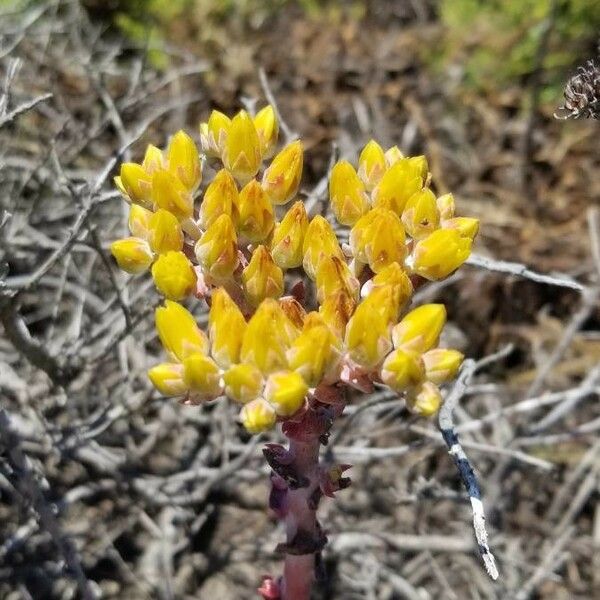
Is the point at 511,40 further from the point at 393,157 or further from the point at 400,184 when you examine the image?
the point at 400,184


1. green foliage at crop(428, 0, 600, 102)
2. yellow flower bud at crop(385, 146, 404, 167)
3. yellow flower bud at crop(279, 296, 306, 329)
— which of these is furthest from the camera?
green foliage at crop(428, 0, 600, 102)

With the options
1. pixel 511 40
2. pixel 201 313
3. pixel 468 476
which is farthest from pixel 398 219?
pixel 511 40

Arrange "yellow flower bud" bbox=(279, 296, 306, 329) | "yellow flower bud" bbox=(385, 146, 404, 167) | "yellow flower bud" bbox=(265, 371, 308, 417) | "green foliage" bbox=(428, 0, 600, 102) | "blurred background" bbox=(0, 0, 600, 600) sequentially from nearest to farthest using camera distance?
1. "yellow flower bud" bbox=(265, 371, 308, 417)
2. "yellow flower bud" bbox=(279, 296, 306, 329)
3. "yellow flower bud" bbox=(385, 146, 404, 167)
4. "blurred background" bbox=(0, 0, 600, 600)
5. "green foliage" bbox=(428, 0, 600, 102)

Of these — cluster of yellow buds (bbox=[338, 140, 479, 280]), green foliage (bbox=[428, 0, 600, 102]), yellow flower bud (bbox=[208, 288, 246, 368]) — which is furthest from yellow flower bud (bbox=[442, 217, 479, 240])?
green foliage (bbox=[428, 0, 600, 102])

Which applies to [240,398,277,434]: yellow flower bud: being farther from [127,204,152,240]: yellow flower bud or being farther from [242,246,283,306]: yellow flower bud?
[127,204,152,240]: yellow flower bud

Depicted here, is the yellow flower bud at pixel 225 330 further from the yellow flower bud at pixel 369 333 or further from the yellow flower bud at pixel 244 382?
the yellow flower bud at pixel 369 333

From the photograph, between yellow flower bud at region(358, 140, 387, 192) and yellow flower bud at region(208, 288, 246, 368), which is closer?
yellow flower bud at region(208, 288, 246, 368)

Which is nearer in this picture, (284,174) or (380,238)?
(380,238)

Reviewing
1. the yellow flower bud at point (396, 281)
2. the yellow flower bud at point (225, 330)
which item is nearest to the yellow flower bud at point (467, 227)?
the yellow flower bud at point (396, 281)
